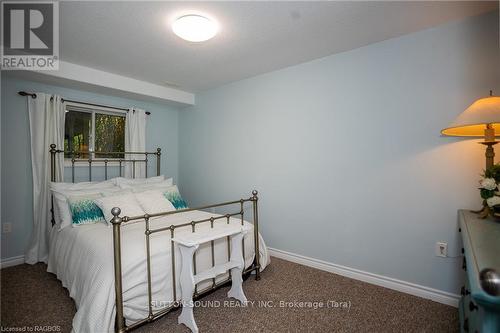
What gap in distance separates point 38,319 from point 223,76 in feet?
9.86

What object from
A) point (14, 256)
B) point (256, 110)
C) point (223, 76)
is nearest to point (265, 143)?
point (256, 110)

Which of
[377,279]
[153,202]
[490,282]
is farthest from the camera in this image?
[153,202]

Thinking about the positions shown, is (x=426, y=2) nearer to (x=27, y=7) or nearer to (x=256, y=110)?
(x=256, y=110)

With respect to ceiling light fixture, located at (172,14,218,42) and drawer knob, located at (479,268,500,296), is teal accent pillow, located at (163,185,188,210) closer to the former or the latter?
ceiling light fixture, located at (172,14,218,42)

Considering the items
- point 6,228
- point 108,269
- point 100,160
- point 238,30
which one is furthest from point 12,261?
point 238,30

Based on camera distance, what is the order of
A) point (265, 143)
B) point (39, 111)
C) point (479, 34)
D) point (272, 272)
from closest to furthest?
point (479, 34), point (272, 272), point (39, 111), point (265, 143)

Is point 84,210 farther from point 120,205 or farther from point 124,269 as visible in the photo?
point 124,269

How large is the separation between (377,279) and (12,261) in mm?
3874

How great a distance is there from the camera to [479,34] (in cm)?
204

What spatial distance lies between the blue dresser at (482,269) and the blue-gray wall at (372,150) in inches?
19.8

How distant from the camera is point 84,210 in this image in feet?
8.58

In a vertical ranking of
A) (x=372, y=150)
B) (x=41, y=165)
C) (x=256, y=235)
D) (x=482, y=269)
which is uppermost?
(x=372, y=150)

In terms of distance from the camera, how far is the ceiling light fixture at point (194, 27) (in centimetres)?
201

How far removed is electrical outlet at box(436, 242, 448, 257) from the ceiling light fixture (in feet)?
8.36
